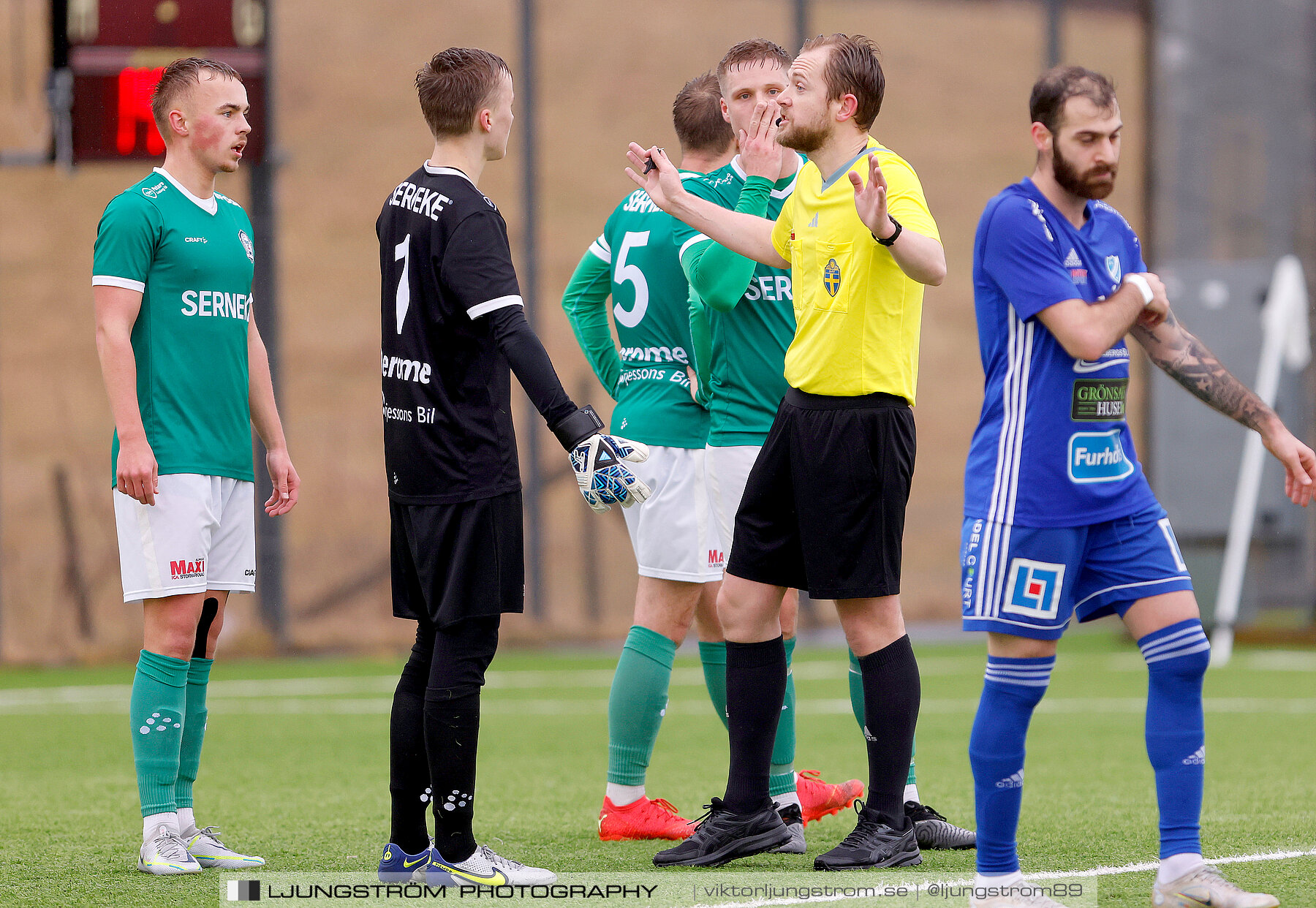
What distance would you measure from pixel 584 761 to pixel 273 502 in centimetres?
235

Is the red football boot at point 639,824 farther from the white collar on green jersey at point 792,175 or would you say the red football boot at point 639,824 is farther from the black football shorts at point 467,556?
the white collar on green jersey at point 792,175

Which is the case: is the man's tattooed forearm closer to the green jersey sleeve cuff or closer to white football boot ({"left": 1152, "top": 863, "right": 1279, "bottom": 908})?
white football boot ({"left": 1152, "top": 863, "right": 1279, "bottom": 908})

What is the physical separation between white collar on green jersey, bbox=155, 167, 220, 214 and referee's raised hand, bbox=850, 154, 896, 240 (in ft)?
6.43

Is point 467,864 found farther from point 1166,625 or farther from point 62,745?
point 62,745

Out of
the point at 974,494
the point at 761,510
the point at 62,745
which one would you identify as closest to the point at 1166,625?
the point at 974,494

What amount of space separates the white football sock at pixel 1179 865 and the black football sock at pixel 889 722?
80 centimetres

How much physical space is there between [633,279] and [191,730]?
194 centimetres

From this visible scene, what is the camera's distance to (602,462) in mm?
3654

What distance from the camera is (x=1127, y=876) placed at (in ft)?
12.8

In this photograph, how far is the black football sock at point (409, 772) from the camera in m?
3.97

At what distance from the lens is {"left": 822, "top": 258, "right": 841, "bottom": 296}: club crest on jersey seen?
396 centimetres

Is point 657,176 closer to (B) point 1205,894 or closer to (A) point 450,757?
(A) point 450,757

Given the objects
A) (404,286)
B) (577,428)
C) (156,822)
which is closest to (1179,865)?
(577,428)

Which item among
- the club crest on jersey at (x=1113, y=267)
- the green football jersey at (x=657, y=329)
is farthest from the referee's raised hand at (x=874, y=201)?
the green football jersey at (x=657, y=329)
